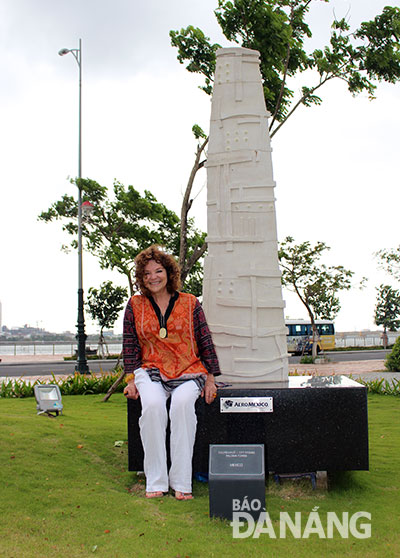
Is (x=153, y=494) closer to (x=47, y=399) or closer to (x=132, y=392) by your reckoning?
(x=132, y=392)

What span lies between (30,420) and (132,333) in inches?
71.5

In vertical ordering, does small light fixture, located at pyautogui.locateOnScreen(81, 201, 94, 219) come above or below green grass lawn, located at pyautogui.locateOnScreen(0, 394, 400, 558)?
above

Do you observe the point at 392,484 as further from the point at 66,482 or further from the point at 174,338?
the point at 66,482

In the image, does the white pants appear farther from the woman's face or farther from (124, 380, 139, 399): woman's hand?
the woman's face

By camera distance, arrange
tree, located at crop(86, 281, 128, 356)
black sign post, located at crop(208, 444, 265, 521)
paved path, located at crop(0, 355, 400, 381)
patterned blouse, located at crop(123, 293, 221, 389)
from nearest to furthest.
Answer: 1. black sign post, located at crop(208, 444, 265, 521)
2. patterned blouse, located at crop(123, 293, 221, 389)
3. paved path, located at crop(0, 355, 400, 381)
4. tree, located at crop(86, 281, 128, 356)

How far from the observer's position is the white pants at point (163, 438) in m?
4.38

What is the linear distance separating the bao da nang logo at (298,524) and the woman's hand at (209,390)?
2.85 ft

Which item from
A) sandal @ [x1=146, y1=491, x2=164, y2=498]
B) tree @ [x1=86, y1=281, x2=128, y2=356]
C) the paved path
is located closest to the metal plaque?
sandal @ [x1=146, y1=491, x2=164, y2=498]

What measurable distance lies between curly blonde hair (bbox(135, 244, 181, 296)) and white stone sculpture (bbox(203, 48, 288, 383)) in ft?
2.95

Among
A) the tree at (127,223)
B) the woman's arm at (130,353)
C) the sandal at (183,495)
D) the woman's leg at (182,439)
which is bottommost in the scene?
the sandal at (183,495)

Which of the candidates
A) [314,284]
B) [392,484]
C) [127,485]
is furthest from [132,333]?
[314,284]

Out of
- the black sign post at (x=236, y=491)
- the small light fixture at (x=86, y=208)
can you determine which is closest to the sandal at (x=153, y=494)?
the black sign post at (x=236, y=491)

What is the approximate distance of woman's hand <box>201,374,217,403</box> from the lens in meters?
4.62

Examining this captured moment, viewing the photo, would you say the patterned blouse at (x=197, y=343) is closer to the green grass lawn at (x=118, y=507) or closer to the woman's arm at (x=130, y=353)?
the woman's arm at (x=130, y=353)
